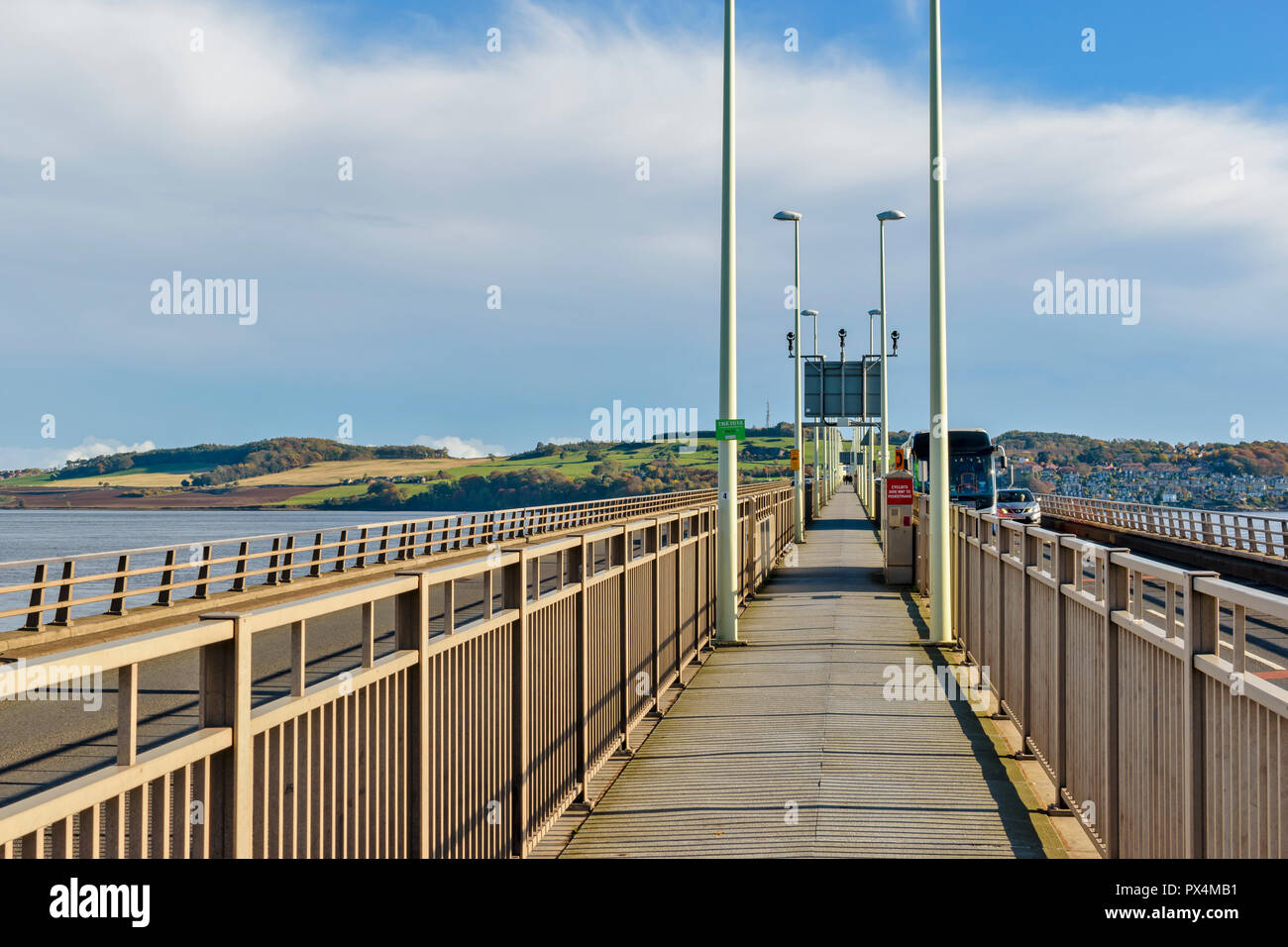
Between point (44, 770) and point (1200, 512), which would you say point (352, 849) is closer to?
point (44, 770)

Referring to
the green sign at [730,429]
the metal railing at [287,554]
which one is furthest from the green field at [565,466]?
the green sign at [730,429]

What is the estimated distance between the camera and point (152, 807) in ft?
9.07

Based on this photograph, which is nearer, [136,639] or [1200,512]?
[136,639]

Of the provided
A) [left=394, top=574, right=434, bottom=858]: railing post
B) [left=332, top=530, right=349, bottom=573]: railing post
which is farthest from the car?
[left=394, top=574, right=434, bottom=858]: railing post

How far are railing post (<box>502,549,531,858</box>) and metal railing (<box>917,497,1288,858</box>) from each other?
2.98 m

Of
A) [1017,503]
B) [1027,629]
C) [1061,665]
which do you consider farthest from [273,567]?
[1017,503]

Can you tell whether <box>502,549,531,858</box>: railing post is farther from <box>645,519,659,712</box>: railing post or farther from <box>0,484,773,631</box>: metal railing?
<box>0,484,773,631</box>: metal railing

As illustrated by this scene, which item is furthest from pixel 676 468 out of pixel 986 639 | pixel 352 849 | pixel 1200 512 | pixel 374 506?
pixel 352 849

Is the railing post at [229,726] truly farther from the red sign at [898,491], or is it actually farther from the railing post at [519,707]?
the red sign at [898,491]

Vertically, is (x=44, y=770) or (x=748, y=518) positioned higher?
(x=748, y=518)

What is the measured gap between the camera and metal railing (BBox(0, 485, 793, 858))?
2.60m

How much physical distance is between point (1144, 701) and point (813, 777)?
10.0 ft

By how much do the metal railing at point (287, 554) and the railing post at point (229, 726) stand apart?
14.3m
